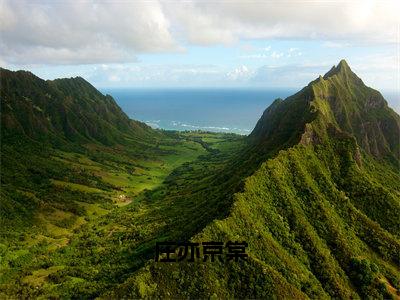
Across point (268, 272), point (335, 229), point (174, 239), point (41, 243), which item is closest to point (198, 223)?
point (174, 239)

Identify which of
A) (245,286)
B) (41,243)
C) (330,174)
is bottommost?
(41,243)

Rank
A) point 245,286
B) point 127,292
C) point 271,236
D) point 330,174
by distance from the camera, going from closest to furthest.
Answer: point 127,292, point 245,286, point 271,236, point 330,174

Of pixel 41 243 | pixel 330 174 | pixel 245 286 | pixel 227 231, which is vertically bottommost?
pixel 41 243

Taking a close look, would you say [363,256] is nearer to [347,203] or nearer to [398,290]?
[398,290]

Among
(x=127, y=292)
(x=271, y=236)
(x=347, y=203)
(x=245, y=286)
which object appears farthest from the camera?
(x=347, y=203)

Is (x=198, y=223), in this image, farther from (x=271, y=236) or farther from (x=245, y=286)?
(x=245, y=286)

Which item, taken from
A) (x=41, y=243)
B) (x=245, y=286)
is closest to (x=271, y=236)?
(x=245, y=286)

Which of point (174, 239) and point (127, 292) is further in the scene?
point (174, 239)

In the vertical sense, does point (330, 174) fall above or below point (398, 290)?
above

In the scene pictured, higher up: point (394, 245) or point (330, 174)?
point (330, 174)
